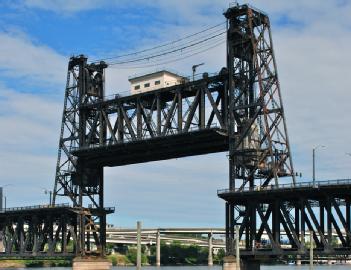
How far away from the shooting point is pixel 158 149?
94062mm

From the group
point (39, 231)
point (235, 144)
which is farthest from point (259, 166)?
point (39, 231)

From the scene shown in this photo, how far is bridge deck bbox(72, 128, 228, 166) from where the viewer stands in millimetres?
87125

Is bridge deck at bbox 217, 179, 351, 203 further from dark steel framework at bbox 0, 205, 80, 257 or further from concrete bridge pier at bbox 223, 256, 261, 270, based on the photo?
dark steel framework at bbox 0, 205, 80, 257

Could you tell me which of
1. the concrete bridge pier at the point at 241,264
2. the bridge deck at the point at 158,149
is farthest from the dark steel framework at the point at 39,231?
the concrete bridge pier at the point at 241,264

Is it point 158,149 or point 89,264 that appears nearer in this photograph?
point 158,149

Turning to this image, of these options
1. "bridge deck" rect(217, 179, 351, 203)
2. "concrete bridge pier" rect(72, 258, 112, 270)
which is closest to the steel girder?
"bridge deck" rect(217, 179, 351, 203)

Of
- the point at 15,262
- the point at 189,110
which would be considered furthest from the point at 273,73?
the point at 15,262

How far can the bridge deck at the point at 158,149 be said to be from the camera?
8712 centimetres

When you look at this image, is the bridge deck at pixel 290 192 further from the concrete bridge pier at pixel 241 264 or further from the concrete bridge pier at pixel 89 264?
the concrete bridge pier at pixel 89 264

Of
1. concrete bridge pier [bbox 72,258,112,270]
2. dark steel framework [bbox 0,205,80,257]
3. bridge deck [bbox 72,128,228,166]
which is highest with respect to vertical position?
bridge deck [bbox 72,128,228,166]

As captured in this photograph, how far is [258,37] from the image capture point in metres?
87.2

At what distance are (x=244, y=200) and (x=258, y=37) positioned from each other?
20256mm

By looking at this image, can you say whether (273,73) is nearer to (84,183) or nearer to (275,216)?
(275,216)

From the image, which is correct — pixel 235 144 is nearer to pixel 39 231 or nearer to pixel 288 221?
pixel 288 221
